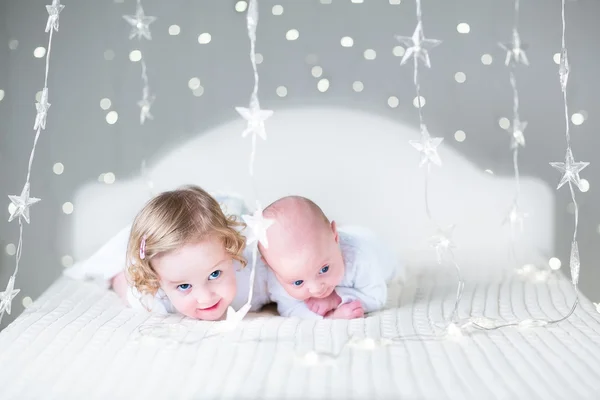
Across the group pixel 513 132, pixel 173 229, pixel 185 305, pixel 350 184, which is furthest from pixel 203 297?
pixel 513 132

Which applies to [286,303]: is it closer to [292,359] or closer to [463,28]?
[292,359]

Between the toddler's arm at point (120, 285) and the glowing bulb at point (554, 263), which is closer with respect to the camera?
the toddler's arm at point (120, 285)

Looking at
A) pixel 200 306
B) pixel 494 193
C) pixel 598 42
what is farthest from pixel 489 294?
pixel 598 42

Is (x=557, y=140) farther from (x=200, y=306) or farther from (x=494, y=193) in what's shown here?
(x=200, y=306)

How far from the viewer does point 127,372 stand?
1345 mm

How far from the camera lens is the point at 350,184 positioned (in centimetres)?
244

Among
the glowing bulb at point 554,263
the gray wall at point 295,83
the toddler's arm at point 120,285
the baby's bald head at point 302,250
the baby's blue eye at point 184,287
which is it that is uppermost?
the gray wall at point 295,83

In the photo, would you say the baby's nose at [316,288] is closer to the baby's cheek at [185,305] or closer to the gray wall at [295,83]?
the baby's cheek at [185,305]

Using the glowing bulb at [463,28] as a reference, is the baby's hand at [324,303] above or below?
below

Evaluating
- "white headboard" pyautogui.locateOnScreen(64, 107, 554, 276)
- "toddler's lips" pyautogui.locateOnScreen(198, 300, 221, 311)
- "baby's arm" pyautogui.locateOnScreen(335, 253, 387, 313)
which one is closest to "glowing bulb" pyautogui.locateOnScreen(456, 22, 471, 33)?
"white headboard" pyautogui.locateOnScreen(64, 107, 554, 276)

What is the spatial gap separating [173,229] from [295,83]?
87 centimetres

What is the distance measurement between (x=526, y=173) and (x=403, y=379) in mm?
1289

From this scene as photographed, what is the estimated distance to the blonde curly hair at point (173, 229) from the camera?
169cm

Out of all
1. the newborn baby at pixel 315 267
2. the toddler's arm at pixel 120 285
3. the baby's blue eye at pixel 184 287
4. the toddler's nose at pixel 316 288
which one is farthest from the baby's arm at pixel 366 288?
the toddler's arm at pixel 120 285
